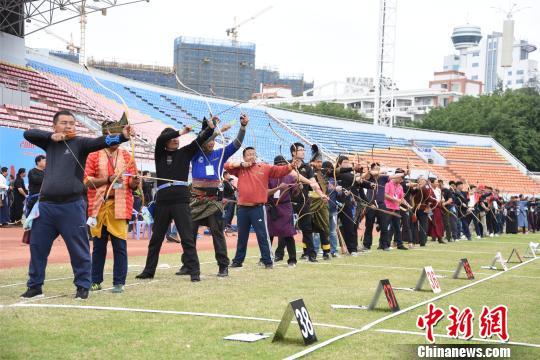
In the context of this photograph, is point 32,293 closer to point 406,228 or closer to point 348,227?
point 348,227

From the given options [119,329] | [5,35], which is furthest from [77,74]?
[119,329]

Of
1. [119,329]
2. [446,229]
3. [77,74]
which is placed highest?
[77,74]

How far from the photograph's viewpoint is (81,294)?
8453 millimetres

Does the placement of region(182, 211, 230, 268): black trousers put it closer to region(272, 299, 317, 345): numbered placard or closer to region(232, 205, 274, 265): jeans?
region(232, 205, 274, 265): jeans

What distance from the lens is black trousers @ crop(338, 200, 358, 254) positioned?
16250mm

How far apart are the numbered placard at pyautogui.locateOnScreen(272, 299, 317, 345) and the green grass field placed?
0.09m

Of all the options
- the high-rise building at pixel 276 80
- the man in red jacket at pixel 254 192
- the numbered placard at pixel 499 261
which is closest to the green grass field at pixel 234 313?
the numbered placard at pixel 499 261

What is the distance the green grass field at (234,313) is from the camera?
234 inches

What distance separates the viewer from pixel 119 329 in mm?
6676

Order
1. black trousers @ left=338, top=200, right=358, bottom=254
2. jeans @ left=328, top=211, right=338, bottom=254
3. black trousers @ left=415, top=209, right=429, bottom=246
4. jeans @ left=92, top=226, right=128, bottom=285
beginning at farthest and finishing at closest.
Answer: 1. black trousers @ left=415, top=209, right=429, bottom=246
2. black trousers @ left=338, top=200, right=358, bottom=254
3. jeans @ left=328, top=211, right=338, bottom=254
4. jeans @ left=92, top=226, right=128, bottom=285

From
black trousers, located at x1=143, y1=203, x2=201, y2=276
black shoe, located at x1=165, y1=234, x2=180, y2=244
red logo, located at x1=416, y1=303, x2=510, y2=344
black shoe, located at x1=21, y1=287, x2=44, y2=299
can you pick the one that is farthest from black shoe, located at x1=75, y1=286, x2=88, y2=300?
black shoe, located at x1=165, y1=234, x2=180, y2=244

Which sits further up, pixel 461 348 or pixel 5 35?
pixel 5 35

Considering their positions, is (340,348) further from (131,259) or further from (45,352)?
(131,259)

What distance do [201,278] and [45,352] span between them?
524cm
